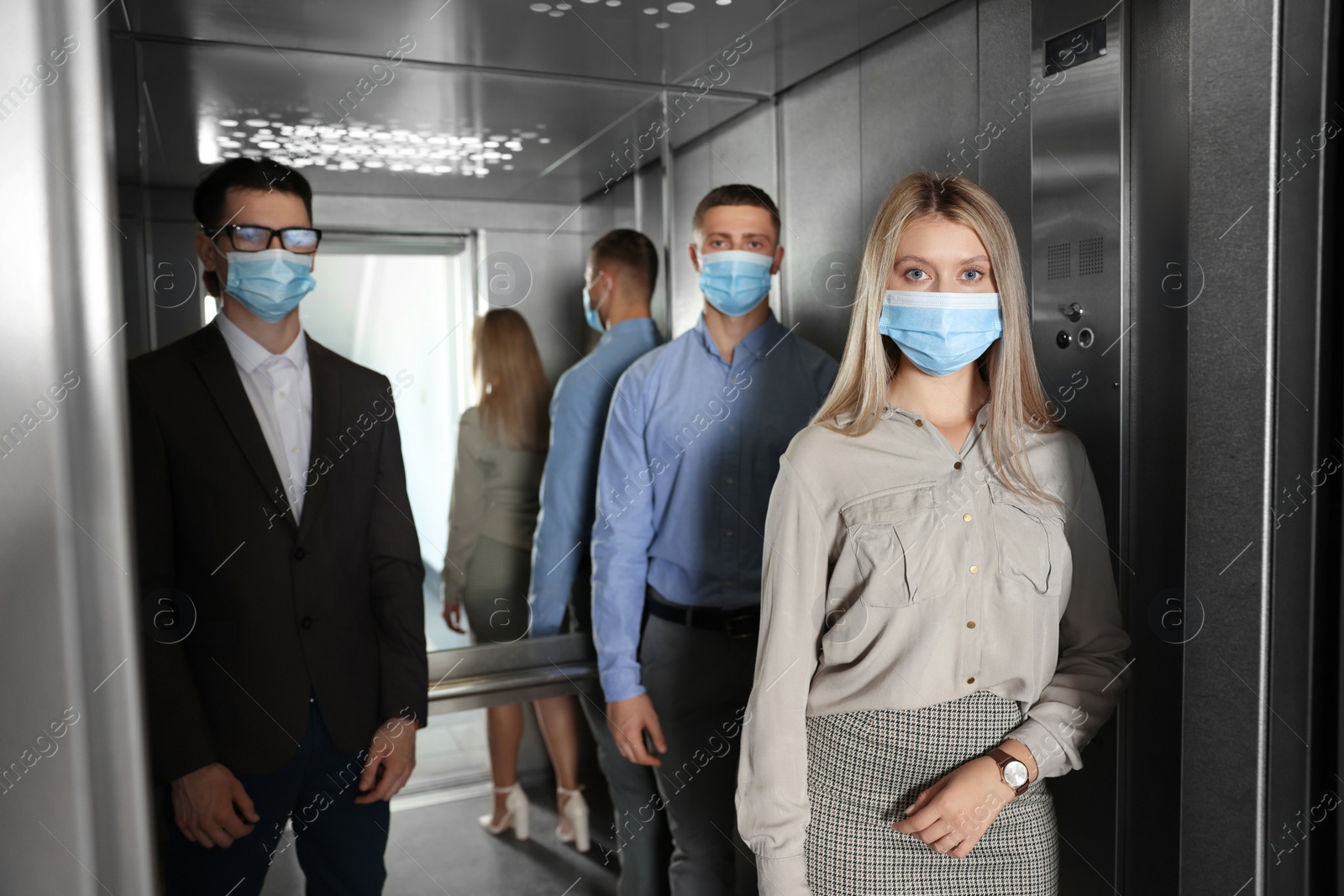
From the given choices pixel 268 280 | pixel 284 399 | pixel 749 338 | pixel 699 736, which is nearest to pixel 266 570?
pixel 284 399

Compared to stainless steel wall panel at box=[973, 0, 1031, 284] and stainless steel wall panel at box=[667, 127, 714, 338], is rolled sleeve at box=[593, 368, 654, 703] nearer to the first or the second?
stainless steel wall panel at box=[667, 127, 714, 338]

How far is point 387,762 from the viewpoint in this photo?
1.98 meters

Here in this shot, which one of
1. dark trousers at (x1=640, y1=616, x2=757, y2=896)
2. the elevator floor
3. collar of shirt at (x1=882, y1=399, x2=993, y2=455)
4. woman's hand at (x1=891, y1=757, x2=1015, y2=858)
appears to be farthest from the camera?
dark trousers at (x1=640, y1=616, x2=757, y2=896)

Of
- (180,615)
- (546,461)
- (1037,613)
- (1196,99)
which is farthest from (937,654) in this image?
(180,615)

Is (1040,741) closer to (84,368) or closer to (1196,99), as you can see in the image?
(1196,99)

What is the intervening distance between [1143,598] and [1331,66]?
0.93 metres

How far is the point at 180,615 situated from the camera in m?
1.79

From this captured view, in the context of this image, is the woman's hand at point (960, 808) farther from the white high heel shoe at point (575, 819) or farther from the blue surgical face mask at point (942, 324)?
the white high heel shoe at point (575, 819)

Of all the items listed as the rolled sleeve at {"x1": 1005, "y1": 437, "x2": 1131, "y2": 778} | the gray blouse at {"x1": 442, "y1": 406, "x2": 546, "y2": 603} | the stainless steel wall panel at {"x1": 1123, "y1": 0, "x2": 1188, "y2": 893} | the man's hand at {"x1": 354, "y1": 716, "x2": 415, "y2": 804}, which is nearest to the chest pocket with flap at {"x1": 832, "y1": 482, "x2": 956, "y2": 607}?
the rolled sleeve at {"x1": 1005, "y1": 437, "x2": 1131, "y2": 778}

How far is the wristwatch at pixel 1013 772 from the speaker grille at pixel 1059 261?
0.95 metres

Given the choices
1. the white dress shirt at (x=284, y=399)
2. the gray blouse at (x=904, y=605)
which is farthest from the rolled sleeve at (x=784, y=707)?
the white dress shirt at (x=284, y=399)

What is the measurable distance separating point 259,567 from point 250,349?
0.42 meters

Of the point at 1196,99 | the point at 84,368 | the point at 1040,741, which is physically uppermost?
the point at 1196,99

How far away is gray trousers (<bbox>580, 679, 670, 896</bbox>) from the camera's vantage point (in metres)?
2.23
